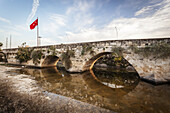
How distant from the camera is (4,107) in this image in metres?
2.42

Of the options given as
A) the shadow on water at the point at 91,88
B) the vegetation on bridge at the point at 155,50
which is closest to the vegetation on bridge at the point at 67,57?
the shadow on water at the point at 91,88

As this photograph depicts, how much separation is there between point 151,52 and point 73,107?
601cm

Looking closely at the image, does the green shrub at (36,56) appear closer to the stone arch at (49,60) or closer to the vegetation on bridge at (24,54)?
the stone arch at (49,60)

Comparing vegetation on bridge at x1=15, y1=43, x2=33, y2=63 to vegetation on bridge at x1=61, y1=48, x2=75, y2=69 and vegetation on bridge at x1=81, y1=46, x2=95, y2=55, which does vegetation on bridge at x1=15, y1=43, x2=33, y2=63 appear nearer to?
vegetation on bridge at x1=61, y1=48, x2=75, y2=69

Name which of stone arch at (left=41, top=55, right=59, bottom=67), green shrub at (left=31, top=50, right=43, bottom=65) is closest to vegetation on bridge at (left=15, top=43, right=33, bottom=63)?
green shrub at (left=31, top=50, right=43, bottom=65)

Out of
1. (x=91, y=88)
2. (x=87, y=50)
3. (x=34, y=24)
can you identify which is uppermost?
(x=34, y=24)

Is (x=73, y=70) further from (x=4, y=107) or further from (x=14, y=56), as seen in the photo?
(x=14, y=56)

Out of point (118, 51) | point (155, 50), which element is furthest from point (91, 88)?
point (155, 50)

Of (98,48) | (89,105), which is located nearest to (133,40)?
(98,48)

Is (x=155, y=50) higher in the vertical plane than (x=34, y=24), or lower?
lower

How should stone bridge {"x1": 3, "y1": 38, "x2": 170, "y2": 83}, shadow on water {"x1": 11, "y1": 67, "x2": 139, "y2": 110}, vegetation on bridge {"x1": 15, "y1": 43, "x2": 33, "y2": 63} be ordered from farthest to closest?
vegetation on bridge {"x1": 15, "y1": 43, "x2": 33, "y2": 63}
stone bridge {"x1": 3, "y1": 38, "x2": 170, "y2": 83}
shadow on water {"x1": 11, "y1": 67, "x2": 139, "y2": 110}

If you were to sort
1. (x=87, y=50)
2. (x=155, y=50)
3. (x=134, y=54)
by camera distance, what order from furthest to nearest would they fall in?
(x=87, y=50) → (x=134, y=54) → (x=155, y=50)

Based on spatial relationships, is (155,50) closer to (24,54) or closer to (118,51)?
(118,51)

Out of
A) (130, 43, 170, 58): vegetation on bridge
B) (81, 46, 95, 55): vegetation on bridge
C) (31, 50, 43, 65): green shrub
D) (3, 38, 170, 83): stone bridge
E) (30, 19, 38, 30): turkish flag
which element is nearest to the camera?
(130, 43, 170, 58): vegetation on bridge
